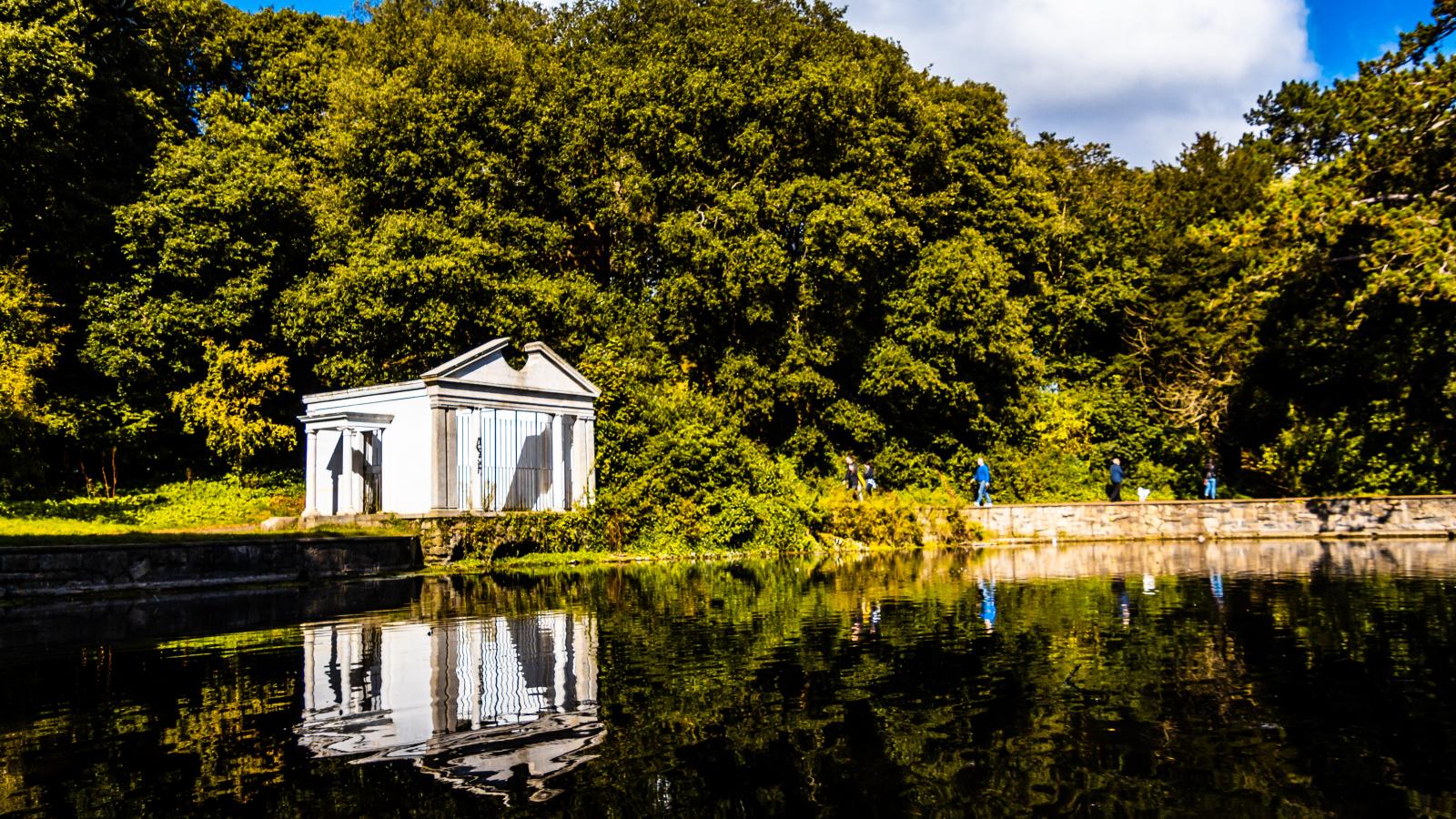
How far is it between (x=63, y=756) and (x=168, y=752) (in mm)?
606

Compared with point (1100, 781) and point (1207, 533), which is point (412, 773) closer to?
point (1100, 781)

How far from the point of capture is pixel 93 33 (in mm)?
39188

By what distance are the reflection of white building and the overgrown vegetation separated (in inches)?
726

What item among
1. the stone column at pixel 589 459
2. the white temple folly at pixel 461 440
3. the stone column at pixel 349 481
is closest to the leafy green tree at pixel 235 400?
the white temple folly at pixel 461 440

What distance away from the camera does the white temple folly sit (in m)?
25.7

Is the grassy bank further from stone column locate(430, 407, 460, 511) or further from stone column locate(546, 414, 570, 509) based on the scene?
stone column locate(546, 414, 570, 509)

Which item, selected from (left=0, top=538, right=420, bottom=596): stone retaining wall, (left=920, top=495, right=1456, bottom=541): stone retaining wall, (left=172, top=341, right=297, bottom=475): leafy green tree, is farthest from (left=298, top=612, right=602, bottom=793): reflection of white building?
(left=172, top=341, right=297, bottom=475): leafy green tree

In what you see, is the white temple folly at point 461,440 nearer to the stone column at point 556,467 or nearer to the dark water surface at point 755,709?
the stone column at point 556,467

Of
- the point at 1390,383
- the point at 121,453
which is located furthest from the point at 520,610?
the point at 121,453

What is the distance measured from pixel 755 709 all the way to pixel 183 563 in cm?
1514

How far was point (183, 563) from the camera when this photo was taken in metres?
18.3

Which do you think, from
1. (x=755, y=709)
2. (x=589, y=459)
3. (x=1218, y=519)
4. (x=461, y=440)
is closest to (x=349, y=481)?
(x=461, y=440)

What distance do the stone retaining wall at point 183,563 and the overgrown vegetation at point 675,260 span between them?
9476 mm

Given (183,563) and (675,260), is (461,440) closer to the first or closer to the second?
(183,563)
